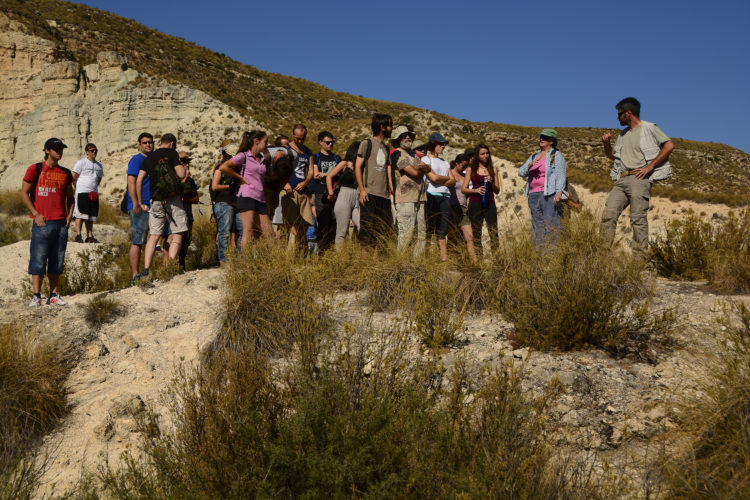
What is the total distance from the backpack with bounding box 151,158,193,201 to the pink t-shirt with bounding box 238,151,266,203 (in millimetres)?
837

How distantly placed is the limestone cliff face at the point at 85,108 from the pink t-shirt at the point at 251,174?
63.6 ft

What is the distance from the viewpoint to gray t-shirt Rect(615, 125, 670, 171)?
595 centimetres

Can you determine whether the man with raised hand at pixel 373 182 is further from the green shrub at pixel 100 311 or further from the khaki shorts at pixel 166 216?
the green shrub at pixel 100 311

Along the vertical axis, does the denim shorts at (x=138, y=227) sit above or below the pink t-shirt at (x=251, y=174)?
below

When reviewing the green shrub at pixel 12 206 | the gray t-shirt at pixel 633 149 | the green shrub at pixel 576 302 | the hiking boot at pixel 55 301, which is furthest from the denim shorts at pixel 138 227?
the green shrub at pixel 12 206

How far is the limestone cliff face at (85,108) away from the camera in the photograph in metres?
25.3

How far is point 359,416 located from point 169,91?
2700 centimetres

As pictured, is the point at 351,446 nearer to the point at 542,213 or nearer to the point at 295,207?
the point at 542,213

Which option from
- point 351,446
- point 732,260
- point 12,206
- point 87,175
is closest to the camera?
point 351,446

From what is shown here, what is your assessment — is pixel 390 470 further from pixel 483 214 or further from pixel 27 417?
pixel 483 214

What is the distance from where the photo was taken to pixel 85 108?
84.9ft

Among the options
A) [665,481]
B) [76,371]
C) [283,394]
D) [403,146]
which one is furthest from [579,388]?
[76,371]

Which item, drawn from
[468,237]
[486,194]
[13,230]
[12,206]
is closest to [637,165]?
[486,194]

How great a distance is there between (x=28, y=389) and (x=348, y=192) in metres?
4.19
